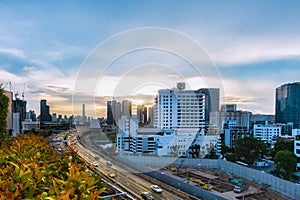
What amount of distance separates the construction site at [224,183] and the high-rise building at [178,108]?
1.69m

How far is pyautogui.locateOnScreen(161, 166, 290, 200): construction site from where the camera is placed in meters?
5.96

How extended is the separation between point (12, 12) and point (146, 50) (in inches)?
85.6

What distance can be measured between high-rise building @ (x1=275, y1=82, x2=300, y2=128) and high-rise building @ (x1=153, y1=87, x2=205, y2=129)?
16.2 metres

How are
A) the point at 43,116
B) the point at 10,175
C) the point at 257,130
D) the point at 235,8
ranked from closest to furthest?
the point at 10,175 → the point at 235,8 → the point at 257,130 → the point at 43,116

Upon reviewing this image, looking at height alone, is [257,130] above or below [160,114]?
below

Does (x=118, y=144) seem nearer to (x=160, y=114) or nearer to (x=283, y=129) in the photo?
(x=160, y=114)

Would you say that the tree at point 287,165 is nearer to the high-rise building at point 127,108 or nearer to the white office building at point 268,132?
the high-rise building at point 127,108

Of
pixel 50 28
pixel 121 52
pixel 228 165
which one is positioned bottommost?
pixel 228 165

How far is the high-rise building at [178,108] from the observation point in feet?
25.2

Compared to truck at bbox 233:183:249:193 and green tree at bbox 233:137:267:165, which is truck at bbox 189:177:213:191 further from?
green tree at bbox 233:137:267:165

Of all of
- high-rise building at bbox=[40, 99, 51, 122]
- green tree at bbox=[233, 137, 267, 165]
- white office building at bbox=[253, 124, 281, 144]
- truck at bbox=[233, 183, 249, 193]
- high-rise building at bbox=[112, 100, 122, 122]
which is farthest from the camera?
high-rise building at bbox=[40, 99, 51, 122]

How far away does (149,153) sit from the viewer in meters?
10.1

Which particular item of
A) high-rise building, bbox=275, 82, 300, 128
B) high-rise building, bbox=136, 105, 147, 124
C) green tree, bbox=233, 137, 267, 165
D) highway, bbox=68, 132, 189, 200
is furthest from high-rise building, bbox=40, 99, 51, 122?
high-rise building, bbox=275, 82, 300, 128

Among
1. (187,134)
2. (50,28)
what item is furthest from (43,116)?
(50,28)
